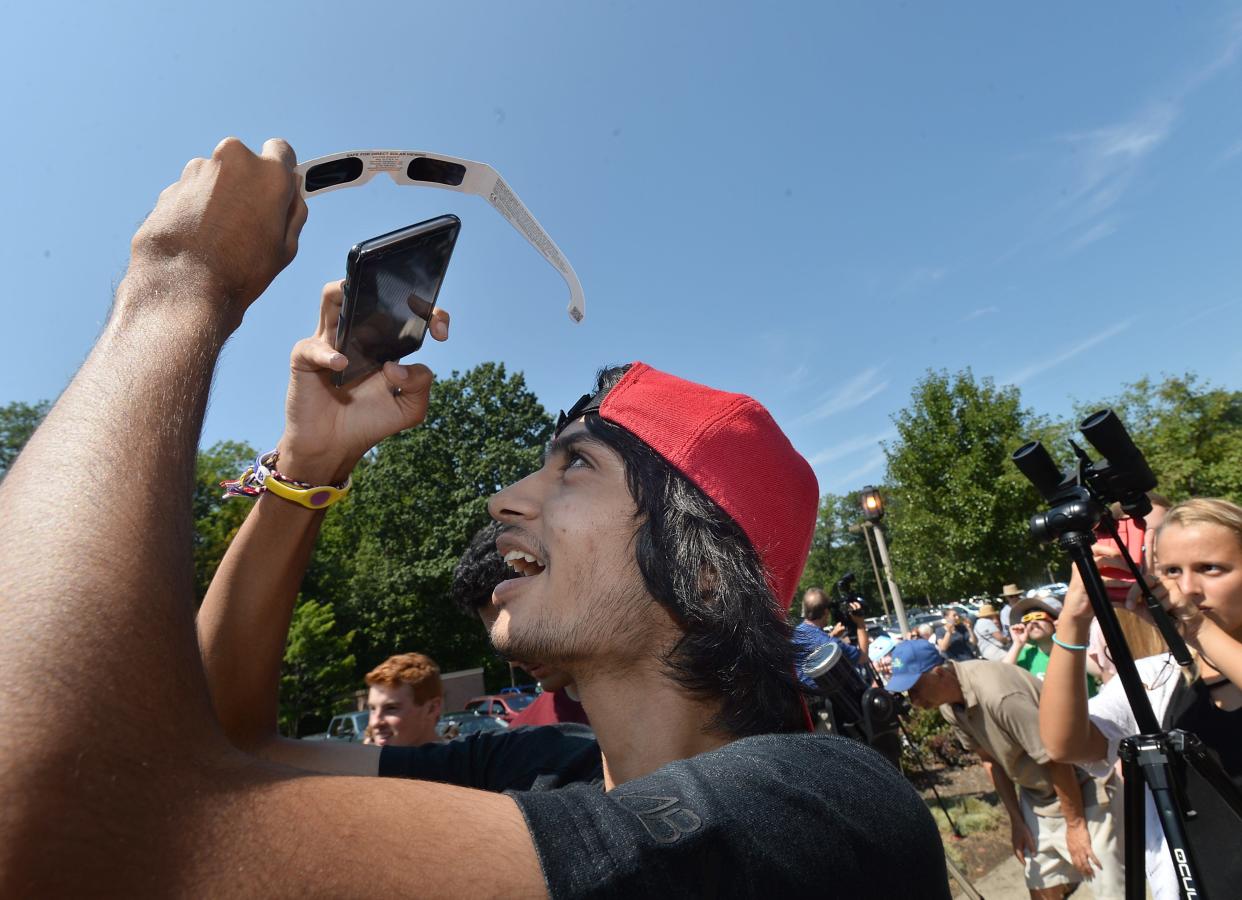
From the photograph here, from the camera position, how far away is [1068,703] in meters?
3.22

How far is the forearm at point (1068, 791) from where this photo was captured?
4.66 meters

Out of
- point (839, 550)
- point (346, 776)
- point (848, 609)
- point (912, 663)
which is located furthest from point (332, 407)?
point (839, 550)

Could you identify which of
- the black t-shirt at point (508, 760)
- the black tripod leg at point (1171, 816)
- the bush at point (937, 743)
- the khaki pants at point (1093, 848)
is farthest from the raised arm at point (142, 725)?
the bush at point (937, 743)

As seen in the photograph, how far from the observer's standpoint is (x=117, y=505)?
820 millimetres

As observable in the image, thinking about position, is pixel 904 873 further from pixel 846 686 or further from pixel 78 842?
pixel 846 686

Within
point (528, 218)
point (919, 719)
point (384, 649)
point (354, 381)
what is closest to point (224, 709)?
point (354, 381)

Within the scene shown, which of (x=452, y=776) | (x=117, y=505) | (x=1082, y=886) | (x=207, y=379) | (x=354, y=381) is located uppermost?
(x=354, y=381)

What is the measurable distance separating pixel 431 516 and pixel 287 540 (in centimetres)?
3762

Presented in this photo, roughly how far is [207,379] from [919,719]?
1230cm

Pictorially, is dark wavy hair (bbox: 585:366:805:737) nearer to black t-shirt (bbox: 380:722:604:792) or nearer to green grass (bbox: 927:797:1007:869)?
black t-shirt (bbox: 380:722:604:792)

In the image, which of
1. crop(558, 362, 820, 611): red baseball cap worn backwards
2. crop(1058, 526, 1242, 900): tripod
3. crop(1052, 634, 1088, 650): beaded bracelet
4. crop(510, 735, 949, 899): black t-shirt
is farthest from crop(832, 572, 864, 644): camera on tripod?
crop(510, 735, 949, 899): black t-shirt

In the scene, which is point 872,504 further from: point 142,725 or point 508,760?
point 142,725

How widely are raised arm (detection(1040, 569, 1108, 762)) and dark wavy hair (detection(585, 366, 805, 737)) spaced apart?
2.02 m

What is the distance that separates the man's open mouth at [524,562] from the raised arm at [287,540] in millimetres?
543
